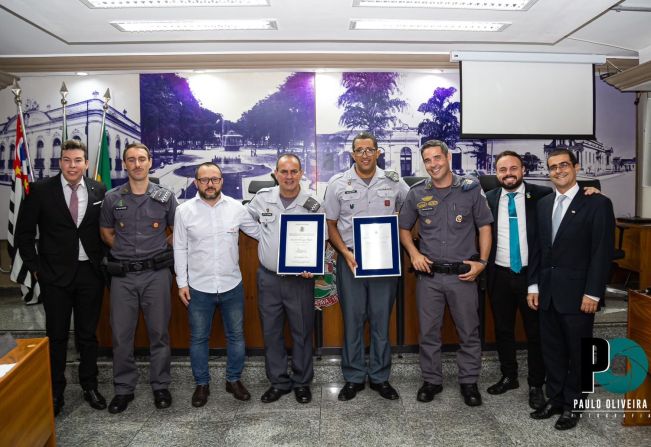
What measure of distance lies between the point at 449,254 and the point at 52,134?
542 centimetres

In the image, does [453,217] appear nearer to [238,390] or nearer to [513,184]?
[513,184]

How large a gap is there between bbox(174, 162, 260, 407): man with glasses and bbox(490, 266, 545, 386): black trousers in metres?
1.60

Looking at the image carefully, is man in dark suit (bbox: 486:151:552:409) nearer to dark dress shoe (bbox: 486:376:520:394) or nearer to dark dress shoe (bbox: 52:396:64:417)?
dark dress shoe (bbox: 486:376:520:394)

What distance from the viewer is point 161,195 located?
2.75 metres

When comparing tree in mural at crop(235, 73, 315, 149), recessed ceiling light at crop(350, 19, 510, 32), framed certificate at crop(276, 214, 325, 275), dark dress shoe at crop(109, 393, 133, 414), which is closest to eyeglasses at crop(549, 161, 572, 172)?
framed certificate at crop(276, 214, 325, 275)

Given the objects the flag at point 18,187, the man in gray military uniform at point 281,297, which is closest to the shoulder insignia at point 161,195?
the man in gray military uniform at point 281,297

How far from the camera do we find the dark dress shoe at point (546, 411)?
2564 millimetres

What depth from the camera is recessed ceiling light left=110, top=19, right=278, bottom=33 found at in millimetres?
4449

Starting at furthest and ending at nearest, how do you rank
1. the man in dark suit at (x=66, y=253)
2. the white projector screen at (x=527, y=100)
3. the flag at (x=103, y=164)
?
1. the white projector screen at (x=527, y=100)
2. the flag at (x=103, y=164)
3. the man in dark suit at (x=66, y=253)

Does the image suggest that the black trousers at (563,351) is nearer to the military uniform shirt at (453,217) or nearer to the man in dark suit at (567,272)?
the man in dark suit at (567,272)

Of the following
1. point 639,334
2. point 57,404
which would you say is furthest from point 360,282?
point 57,404

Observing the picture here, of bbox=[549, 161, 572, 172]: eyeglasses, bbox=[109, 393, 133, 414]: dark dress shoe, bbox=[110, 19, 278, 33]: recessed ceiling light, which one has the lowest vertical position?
Result: bbox=[109, 393, 133, 414]: dark dress shoe

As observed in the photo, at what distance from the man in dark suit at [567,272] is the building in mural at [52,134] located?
4.98m

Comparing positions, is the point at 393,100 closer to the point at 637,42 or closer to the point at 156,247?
the point at 637,42
